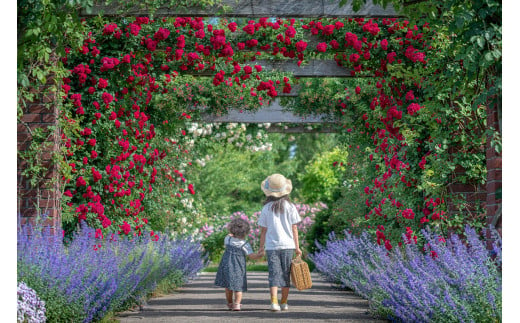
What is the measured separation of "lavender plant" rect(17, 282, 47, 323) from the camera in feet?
15.1

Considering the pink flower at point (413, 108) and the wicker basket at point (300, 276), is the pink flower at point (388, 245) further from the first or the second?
the wicker basket at point (300, 276)

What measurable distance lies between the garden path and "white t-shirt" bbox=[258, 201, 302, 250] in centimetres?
67

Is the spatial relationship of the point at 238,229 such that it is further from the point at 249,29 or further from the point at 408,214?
the point at 249,29

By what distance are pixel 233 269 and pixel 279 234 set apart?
622mm

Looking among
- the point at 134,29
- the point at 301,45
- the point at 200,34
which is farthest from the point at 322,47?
the point at 134,29

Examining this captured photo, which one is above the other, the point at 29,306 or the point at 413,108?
the point at 413,108

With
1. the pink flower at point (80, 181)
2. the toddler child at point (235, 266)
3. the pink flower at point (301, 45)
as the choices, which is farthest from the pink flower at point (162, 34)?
the toddler child at point (235, 266)

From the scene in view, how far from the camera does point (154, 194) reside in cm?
1045

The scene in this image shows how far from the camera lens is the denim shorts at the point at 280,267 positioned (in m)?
6.90

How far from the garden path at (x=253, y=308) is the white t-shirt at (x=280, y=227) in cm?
67

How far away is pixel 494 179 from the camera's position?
4.95 m
